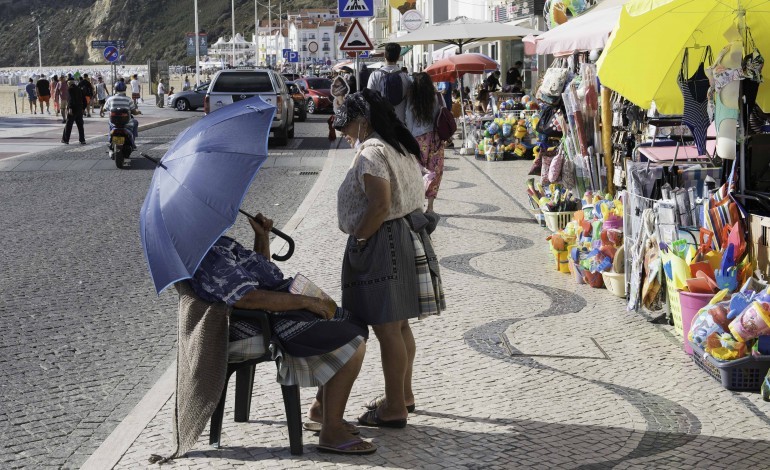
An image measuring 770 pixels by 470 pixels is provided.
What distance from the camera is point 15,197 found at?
51.1 ft

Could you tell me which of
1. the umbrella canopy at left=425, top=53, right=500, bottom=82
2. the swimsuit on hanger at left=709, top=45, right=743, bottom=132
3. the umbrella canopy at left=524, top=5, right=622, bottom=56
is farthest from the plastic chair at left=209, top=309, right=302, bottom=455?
the umbrella canopy at left=425, top=53, right=500, bottom=82

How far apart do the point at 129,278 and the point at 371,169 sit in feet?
15.9

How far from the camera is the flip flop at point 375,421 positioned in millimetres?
5285

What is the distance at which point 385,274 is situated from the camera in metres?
5.14

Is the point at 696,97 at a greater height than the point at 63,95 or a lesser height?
greater

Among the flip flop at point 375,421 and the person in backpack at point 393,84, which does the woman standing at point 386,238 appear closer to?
the flip flop at point 375,421

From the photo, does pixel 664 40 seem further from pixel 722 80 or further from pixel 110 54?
pixel 110 54

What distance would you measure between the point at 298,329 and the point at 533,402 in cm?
140

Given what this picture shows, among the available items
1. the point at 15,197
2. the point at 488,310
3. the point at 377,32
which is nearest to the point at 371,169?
the point at 488,310

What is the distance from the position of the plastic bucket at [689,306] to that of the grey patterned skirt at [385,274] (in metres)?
1.96

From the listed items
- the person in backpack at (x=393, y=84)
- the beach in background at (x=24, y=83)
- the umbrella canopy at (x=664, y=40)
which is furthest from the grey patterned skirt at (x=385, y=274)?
the beach in background at (x=24, y=83)

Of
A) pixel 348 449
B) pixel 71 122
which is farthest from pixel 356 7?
pixel 348 449

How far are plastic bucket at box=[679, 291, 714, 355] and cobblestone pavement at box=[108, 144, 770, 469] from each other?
0.13 m

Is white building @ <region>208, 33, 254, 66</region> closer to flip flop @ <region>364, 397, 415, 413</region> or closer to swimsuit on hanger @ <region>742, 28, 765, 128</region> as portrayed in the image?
swimsuit on hanger @ <region>742, 28, 765, 128</region>
